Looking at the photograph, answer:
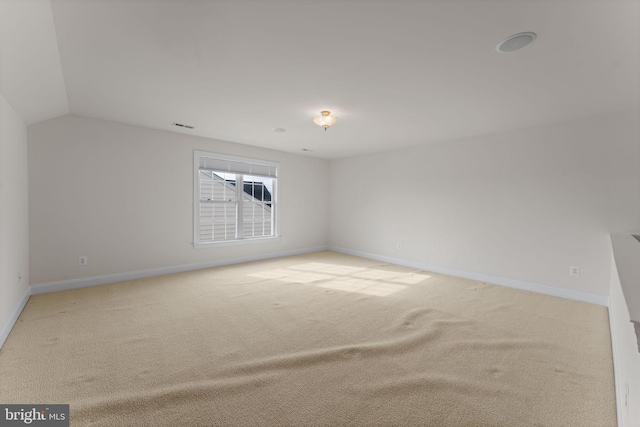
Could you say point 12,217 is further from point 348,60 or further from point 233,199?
point 348,60

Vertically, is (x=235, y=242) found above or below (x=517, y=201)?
below

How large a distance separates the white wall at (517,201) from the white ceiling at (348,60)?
479mm

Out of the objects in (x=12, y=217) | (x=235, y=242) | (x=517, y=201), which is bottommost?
(x=235, y=242)

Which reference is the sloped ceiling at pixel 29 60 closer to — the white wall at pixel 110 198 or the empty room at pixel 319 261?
the empty room at pixel 319 261

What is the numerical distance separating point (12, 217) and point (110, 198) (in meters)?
1.39

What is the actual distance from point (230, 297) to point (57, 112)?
11.1 feet

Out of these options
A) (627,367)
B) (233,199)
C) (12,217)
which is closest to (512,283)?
(627,367)

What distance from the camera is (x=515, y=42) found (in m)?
2.05

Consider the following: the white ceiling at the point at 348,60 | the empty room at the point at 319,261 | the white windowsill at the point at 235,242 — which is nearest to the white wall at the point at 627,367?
the empty room at the point at 319,261

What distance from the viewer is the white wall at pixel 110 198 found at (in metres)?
3.78

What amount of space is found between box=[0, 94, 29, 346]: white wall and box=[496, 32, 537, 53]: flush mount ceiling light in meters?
4.45

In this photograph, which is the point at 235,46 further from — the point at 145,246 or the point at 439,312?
the point at 145,246

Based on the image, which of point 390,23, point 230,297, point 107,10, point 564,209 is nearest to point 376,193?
point 564,209

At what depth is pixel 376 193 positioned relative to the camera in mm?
6355
